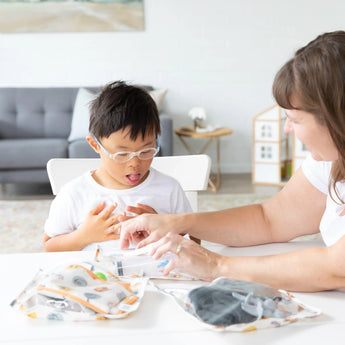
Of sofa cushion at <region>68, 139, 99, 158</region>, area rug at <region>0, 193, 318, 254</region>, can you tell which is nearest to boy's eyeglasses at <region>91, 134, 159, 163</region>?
area rug at <region>0, 193, 318, 254</region>

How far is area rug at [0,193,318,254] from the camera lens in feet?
11.5

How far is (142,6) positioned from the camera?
534 centimetres

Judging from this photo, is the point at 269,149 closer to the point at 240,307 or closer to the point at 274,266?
the point at 274,266

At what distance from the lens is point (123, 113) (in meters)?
1.49

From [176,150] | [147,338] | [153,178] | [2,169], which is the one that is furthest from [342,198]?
[176,150]

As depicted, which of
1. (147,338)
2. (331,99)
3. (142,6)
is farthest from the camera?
(142,6)

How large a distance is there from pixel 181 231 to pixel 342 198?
1.30 ft

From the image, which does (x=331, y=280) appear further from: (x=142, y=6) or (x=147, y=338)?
(x=142, y=6)

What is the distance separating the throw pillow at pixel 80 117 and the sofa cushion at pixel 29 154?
0.20 meters

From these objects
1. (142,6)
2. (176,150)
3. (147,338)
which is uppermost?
(142,6)

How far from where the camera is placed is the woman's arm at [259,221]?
4.53ft

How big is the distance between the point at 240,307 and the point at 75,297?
0.92ft

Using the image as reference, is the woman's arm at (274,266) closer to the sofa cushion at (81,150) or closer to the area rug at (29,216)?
the area rug at (29,216)

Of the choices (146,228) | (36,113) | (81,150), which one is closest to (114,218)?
(146,228)
